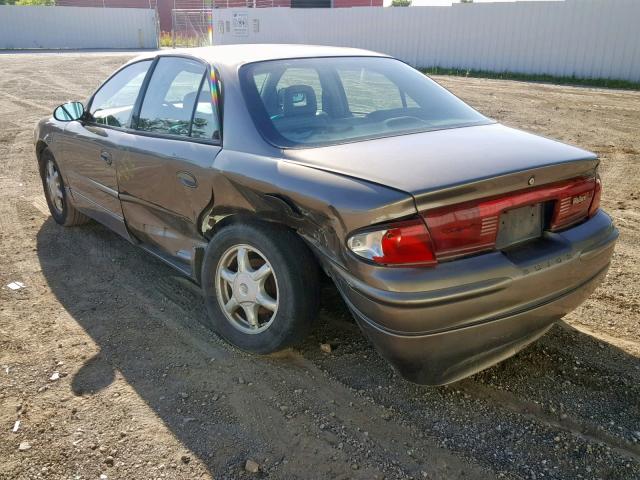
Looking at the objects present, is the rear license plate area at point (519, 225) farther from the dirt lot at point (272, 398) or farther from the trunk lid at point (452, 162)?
the dirt lot at point (272, 398)

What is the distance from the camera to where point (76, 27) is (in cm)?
3575

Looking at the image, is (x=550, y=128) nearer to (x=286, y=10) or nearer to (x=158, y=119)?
(x=158, y=119)

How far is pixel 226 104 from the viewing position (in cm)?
320

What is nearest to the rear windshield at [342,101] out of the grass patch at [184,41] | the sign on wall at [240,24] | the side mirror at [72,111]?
the side mirror at [72,111]

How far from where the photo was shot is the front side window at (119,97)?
13.5 ft

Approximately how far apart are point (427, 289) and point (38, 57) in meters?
28.5

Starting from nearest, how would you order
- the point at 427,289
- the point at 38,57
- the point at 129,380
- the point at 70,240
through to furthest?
the point at 427,289 → the point at 129,380 → the point at 70,240 → the point at 38,57

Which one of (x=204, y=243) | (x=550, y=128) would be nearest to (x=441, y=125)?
(x=204, y=243)

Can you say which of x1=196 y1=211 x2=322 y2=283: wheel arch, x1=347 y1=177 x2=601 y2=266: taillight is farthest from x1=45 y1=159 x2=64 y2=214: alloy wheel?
x1=347 y1=177 x2=601 y2=266: taillight

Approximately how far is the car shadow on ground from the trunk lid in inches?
40.5

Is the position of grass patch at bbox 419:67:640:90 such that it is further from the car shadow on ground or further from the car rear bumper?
the car rear bumper

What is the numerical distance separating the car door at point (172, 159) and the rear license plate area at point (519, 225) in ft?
5.22

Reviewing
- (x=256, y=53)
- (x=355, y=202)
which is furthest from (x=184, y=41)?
(x=355, y=202)

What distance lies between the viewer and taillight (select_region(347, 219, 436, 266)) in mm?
2373
